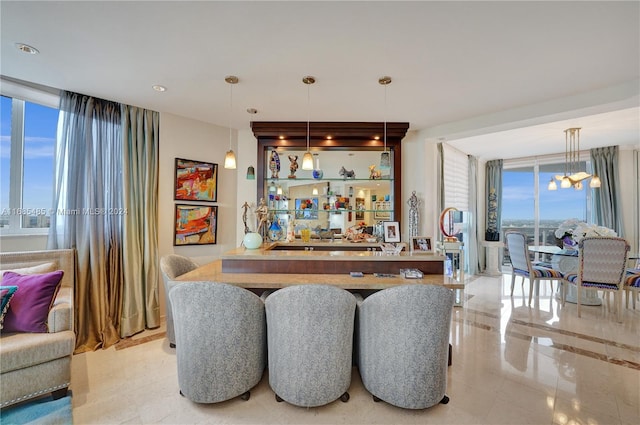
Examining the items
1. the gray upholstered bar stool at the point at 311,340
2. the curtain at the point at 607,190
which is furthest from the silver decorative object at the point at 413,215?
the curtain at the point at 607,190

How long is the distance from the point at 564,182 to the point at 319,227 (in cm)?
414

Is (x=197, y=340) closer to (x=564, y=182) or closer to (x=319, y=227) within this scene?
(x=319, y=227)

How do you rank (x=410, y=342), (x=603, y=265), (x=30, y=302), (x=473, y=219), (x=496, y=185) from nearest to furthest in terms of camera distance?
1. (x=410, y=342)
2. (x=30, y=302)
3. (x=603, y=265)
4. (x=473, y=219)
5. (x=496, y=185)

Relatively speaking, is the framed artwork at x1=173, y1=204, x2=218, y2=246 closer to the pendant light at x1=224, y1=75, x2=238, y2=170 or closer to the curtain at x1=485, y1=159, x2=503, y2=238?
the pendant light at x1=224, y1=75, x2=238, y2=170

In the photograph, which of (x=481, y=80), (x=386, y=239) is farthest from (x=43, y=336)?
(x=481, y=80)

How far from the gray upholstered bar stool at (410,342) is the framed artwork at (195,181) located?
2818 mm

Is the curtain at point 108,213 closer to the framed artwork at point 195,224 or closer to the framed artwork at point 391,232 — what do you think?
the framed artwork at point 195,224

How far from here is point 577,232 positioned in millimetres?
4129

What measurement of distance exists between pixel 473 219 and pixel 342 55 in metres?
5.53

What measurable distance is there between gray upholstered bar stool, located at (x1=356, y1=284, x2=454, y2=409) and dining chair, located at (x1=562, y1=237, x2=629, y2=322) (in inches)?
125

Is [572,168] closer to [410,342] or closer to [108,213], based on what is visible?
[410,342]

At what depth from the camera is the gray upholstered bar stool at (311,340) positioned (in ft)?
5.96

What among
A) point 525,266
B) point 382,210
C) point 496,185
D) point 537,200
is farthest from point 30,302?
point 537,200

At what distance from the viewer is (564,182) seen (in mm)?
4711
